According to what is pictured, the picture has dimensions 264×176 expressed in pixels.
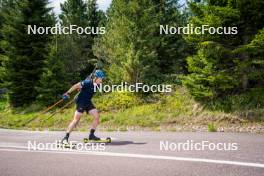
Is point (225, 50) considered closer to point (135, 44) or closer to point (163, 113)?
point (163, 113)

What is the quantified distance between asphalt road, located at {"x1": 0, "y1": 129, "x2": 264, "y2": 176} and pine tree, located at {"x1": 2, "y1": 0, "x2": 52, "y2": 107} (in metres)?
18.9

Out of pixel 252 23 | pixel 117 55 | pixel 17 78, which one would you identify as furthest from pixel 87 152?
pixel 17 78

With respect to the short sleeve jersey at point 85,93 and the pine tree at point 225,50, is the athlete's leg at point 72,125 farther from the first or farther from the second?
the pine tree at point 225,50

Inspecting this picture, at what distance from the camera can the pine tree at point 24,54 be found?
85.4 ft

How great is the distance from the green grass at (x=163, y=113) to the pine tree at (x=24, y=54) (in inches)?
130

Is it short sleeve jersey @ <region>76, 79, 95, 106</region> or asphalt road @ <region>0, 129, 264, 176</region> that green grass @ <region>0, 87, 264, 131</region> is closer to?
short sleeve jersey @ <region>76, 79, 95, 106</region>

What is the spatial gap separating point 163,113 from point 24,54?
15.6 meters

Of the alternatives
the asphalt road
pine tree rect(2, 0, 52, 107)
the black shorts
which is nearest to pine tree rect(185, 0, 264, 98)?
the asphalt road

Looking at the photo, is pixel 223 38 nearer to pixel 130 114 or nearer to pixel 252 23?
pixel 252 23

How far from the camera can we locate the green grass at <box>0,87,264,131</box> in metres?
13.2

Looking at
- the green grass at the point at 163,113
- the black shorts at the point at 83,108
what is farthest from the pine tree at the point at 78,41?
the black shorts at the point at 83,108

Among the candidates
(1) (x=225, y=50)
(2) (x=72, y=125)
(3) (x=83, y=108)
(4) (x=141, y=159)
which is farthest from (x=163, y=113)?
(4) (x=141, y=159)

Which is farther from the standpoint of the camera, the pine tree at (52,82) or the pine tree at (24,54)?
the pine tree at (24,54)

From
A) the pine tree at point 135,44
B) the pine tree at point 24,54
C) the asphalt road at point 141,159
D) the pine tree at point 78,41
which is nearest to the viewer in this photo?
the asphalt road at point 141,159
